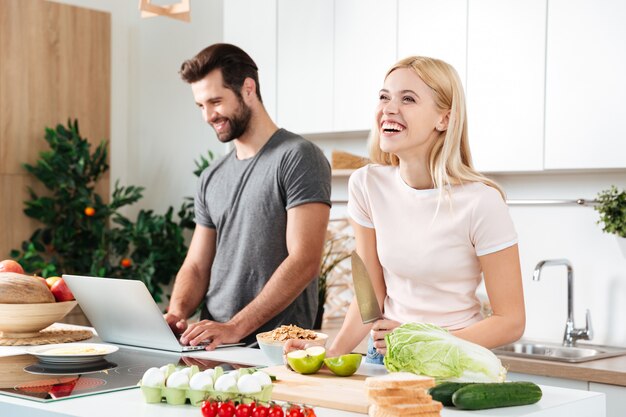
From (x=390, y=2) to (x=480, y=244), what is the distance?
2.15 metres

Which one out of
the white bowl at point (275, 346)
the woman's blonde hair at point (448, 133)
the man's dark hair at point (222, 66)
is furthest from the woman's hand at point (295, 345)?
the man's dark hair at point (222, 66)

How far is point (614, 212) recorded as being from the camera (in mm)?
3576

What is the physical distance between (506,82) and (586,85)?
13.2 inches

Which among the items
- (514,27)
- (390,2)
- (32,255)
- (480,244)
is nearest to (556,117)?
(514,27)

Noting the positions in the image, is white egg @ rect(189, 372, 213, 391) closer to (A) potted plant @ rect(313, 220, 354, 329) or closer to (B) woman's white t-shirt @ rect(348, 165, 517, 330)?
(B) woman's white t-shirt @ rect(348, 165, 517, 330)

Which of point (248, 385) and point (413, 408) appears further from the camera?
point (248, 385)

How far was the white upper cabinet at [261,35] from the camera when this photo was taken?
451cm

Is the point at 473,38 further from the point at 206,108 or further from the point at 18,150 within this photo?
the point at 18,150

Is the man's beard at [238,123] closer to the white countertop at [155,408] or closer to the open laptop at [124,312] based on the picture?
the open laptop at [124,312]

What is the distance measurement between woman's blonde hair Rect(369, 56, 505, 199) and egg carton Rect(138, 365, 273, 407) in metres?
0.72

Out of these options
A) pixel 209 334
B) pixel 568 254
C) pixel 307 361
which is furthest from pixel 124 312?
pixel 568 254

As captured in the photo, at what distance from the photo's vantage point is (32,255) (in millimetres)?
4926

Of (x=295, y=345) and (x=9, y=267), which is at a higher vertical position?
(x=9, y=267)

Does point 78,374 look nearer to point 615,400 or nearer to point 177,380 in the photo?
point 177,380
